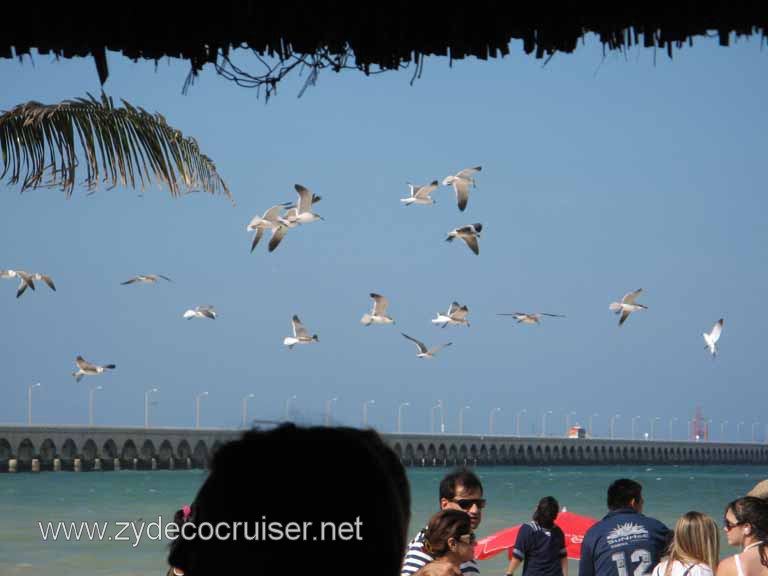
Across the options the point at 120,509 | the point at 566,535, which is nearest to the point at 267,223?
the point at 566,535

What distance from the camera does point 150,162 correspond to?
221 inches

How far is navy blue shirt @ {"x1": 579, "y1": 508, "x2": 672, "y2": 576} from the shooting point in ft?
24.0

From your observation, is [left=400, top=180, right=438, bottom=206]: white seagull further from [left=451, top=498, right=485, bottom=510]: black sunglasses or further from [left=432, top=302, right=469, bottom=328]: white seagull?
[left=451, top=498, right=485, bottom=510]: black sunglasses

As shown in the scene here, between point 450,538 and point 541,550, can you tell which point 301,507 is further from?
point 541,550

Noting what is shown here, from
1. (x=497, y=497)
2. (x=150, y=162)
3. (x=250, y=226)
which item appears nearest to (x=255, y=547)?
(x=150, y=162)

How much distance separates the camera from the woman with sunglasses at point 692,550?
6699 millimetres

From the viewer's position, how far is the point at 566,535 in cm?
1336

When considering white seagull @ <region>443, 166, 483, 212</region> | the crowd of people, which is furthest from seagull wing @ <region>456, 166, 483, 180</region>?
the crowd of people

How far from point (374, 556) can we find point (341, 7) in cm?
291

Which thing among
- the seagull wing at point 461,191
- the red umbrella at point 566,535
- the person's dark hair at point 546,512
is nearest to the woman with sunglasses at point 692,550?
the person's dark hair at point 546,512

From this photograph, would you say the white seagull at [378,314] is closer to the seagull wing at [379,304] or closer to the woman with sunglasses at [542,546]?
the seagull wing at [379,304]

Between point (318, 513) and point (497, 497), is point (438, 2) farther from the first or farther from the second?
point (497, 497)

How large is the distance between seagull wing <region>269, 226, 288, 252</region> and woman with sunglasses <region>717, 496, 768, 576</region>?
1344 centimetres

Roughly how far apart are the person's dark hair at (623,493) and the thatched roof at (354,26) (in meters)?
3.71
